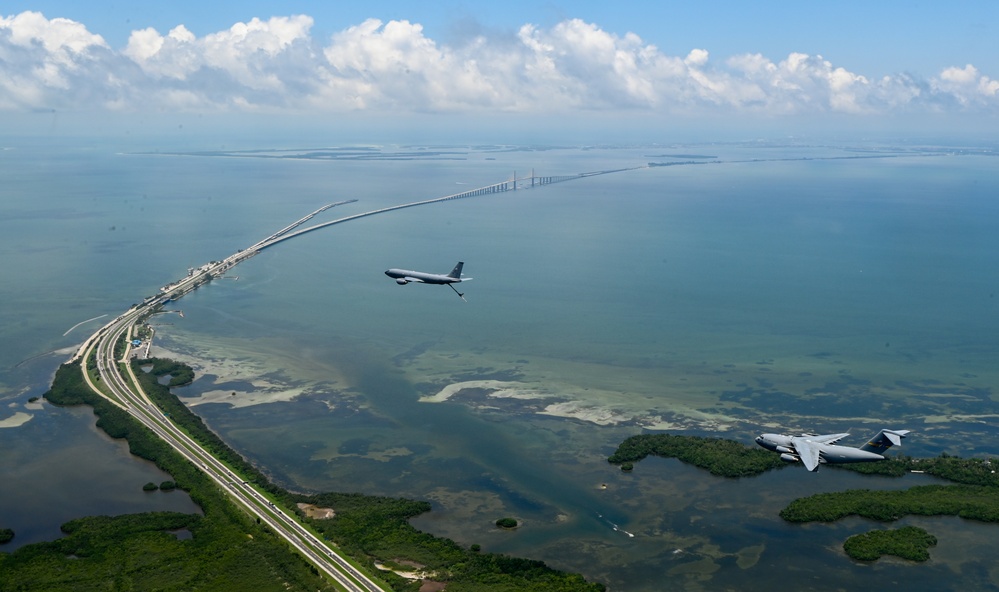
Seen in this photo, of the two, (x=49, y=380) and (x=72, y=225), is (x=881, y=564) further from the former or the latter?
(x=72, y=225)

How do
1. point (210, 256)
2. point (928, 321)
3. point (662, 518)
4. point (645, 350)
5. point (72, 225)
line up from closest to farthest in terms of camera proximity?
point (662, 518)
point (645, 350)
point (928, 321)
point (210, 256)
point (72, 225)

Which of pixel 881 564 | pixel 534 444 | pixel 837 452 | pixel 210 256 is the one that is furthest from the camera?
pixel 210 256

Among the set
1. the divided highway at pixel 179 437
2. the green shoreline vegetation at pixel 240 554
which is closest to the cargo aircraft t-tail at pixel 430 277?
the divided highway at pixel 179 437

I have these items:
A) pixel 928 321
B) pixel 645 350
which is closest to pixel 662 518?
pixel 645 350


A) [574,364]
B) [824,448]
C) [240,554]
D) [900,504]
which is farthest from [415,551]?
[574,364]

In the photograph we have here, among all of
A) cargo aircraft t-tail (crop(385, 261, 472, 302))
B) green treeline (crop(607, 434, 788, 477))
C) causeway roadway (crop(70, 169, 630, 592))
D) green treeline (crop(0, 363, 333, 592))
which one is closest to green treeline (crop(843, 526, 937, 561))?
green treeline (crop(607, 434, 788, 477))

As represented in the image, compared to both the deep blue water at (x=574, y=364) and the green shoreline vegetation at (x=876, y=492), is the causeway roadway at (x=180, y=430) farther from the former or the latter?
the green shoreline vegetation at (x=876, y=492)

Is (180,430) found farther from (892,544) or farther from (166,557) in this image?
(892,544)

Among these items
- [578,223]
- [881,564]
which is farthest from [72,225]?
[881,564]

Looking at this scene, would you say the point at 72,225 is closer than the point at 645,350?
No
